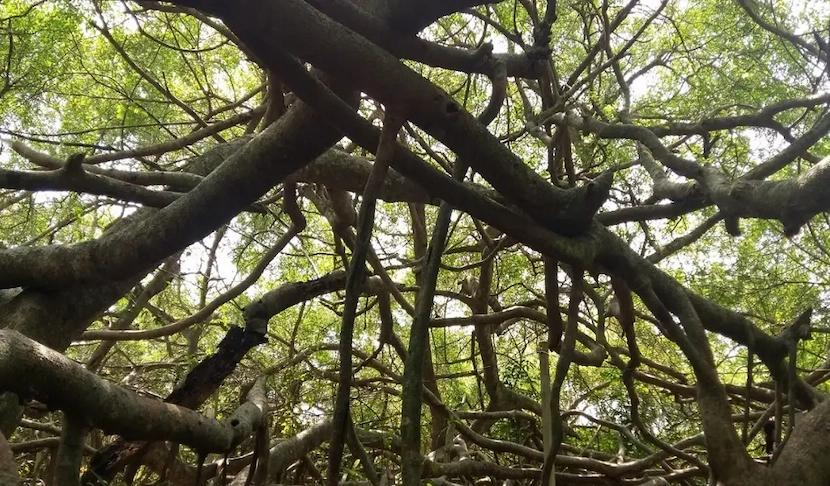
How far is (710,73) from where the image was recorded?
4152mm

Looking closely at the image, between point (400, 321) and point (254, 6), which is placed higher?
point (400, 321)

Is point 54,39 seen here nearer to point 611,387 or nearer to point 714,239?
point 611,387

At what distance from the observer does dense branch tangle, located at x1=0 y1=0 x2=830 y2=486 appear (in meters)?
1.30

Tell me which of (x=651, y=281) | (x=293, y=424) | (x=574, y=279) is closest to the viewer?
(x=574, y=279)

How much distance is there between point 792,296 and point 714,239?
29.4 inches

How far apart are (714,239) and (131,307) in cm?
465

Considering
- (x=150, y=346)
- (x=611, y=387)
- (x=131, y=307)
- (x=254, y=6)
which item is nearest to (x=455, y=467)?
(x=611, y=387)

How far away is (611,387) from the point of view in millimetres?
4520

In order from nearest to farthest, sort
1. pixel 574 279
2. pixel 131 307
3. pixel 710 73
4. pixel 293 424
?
pixel 574 279 < pixel 293 424 < pixel 131 307 < pixel 710 73

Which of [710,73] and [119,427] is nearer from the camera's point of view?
[119,427]

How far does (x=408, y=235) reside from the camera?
549 centimetres

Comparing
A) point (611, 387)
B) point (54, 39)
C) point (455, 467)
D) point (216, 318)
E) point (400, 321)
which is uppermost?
point (54, 39)

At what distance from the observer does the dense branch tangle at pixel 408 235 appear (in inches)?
51.1

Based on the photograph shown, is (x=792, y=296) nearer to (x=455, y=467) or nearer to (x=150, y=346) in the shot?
(x=455, y=467)
